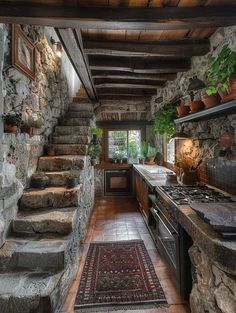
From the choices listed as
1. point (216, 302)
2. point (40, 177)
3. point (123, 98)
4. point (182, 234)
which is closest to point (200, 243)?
point (216, 302)

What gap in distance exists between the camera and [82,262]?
8.29 feet

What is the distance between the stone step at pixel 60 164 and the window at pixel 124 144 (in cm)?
274

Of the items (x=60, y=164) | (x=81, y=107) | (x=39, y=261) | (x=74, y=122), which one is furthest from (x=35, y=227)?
(x=81, y=107)

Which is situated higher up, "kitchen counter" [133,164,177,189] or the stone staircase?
"kitchen counter" [133,164,177,189]

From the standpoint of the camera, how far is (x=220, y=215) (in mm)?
1333

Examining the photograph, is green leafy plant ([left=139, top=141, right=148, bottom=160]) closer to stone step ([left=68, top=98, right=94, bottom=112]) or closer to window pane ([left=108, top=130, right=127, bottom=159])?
window pane ([left=108, top=130, right=127, bottom=159])

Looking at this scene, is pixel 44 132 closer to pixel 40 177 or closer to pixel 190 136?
pixel 40 177

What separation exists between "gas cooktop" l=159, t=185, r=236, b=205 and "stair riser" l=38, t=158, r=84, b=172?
53.6 inches

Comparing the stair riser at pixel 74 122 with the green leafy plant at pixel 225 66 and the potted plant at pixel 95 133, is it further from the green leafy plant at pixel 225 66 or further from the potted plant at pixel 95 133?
the green leafy plant at pixel 225 66

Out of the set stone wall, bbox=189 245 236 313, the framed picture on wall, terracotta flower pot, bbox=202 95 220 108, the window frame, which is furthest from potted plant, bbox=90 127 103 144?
stone wall, bbox=189 245 236 313

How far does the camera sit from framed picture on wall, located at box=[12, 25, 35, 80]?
222cm

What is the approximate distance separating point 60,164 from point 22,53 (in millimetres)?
1538

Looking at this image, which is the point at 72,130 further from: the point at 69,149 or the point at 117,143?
the point at 117,143

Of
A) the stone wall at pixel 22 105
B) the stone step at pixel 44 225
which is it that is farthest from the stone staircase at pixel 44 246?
the stone wall at pixel 22 105
